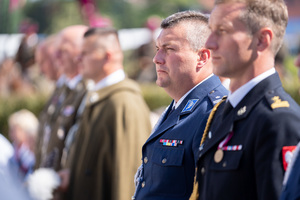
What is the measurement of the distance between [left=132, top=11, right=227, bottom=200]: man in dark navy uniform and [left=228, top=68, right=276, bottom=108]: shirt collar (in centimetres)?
52

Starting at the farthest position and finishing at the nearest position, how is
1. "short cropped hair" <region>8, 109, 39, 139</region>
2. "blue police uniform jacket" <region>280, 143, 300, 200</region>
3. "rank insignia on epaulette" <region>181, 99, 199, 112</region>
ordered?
"short cropped hair" <region>8, 109, 39, 139</region> < "rank insignia on epaulette" <region>181, 99, 199, 112</region> < "blue police uniform jacket" <region>280, 143, 300, 200</region>

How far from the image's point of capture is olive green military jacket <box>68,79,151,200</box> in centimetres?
557

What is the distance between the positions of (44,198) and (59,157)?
2.07m

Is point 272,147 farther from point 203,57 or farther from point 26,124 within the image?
point 26,124

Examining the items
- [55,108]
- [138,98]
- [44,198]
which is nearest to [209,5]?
[55,108]

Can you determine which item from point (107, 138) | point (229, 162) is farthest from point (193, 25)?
point (107, 138)

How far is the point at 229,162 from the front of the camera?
286cm

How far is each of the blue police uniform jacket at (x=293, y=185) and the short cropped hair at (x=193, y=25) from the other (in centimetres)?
143

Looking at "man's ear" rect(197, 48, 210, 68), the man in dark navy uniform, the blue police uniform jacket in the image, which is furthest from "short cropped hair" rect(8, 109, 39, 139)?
the blue police uniform jacket

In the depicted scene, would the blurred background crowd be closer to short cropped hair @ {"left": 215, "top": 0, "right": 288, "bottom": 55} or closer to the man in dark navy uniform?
the man in dark navy uniform

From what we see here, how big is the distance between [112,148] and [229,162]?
2865mm

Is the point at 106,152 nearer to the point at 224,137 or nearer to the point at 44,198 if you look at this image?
the point at 44,198

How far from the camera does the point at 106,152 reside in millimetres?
5660

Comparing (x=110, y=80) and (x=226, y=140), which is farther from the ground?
(x=110, y=80)
